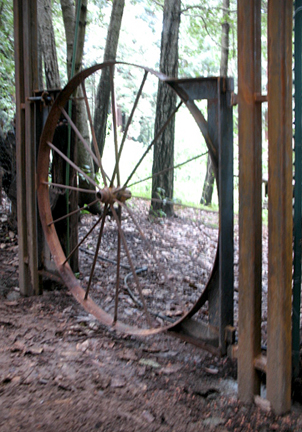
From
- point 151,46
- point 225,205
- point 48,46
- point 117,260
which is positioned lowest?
point 117,260

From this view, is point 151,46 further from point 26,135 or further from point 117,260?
point 117,260

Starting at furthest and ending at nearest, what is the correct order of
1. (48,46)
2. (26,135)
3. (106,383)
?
(48,46) < (26,135) < (106,383)

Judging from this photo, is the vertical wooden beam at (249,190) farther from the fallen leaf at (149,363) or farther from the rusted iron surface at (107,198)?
the fallen leaf at (149,363)

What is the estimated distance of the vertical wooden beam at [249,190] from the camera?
6.51ft

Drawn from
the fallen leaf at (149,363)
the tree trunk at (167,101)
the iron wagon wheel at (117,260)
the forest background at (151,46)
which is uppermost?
the forest background at (151,46)

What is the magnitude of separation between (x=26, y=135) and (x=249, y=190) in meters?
2.22

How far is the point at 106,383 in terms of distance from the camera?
7.60 feet

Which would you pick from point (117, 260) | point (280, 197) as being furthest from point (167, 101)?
point (280, 197)

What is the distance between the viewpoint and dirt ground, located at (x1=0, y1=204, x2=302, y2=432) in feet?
6.36

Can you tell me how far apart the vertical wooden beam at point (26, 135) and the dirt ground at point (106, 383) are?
46cm

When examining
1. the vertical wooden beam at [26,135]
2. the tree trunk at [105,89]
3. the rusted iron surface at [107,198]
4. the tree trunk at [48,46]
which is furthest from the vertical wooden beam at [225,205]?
the tree trunk at [105,89]

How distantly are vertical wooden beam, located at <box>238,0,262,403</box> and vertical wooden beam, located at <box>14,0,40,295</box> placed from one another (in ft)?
6.78

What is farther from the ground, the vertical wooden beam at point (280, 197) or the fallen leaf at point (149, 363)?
the vertical wooden beam at point (280, 197)

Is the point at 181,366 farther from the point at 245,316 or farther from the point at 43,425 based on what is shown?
the point at 43,425
